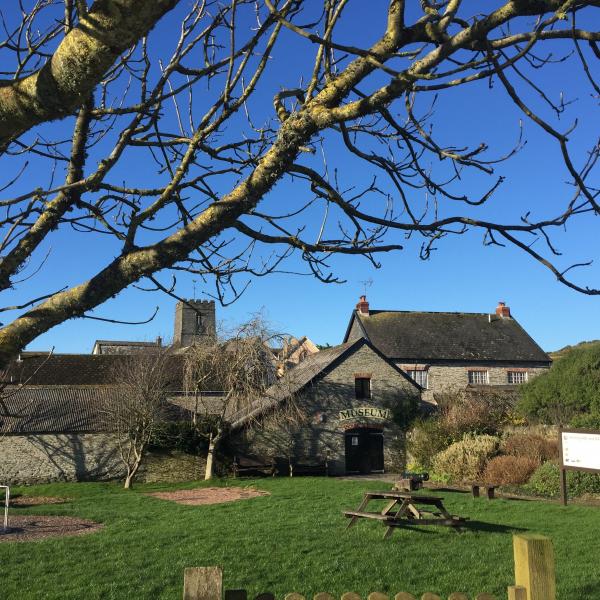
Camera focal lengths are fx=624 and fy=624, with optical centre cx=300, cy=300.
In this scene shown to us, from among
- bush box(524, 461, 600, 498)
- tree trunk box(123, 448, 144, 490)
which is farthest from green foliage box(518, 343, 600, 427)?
tree trunk box(123, 448, 144, 490)

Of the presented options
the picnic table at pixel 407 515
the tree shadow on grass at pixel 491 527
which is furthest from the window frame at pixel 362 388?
the tree shadow on grass at pixel 491 527

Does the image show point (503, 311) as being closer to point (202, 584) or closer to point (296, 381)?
point (296, 381)

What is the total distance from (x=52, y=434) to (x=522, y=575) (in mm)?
25496

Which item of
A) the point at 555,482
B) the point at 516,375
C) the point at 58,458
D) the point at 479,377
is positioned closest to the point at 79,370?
the point at 58,458

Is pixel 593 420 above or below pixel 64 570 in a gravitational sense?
above

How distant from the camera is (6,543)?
11.3 meters

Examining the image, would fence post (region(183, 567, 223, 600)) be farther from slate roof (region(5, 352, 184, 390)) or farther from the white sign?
slate roof (region(5, 352, 184, 390))

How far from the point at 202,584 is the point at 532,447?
21316 mm

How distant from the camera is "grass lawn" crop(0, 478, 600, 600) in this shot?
803 cm

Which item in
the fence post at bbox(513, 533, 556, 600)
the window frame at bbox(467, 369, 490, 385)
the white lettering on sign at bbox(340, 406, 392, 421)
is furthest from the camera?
the window frame at bbox(467, 369, 490, 385)

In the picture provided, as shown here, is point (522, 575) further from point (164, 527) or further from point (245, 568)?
point (164, 527)

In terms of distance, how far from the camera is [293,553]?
9.87 m

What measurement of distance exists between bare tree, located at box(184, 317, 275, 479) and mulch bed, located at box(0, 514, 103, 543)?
10.9 metres

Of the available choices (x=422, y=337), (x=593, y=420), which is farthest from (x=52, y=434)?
(x=422, y=337)
